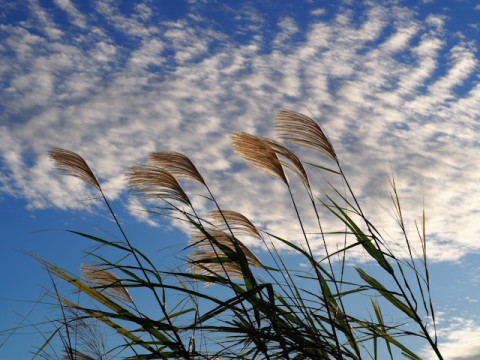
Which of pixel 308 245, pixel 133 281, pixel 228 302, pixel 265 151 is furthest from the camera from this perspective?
pixel 265 151

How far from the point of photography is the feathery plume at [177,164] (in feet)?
9.10

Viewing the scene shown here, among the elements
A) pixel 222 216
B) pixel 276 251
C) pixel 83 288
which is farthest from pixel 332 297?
pixel 83 288

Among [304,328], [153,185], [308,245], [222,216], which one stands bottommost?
[304,328]

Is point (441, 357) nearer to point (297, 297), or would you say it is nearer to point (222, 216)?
point (297, 297)

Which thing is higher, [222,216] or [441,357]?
[222,216]

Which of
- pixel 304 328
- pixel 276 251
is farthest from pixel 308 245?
pixel 304 328

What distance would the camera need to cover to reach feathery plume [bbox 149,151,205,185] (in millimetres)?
2774

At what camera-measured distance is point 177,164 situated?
2.78 meters

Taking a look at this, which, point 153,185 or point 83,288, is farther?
point 153,185

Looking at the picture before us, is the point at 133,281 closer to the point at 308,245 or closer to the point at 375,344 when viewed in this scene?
the point at 308,245

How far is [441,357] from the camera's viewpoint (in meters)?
2.36

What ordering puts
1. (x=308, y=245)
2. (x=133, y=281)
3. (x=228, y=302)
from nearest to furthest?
(x=228, y=302) < (x=133, y=281) < (x=308, y=245)

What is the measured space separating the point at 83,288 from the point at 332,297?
3.30 feet

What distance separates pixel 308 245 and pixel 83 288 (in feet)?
3.13
